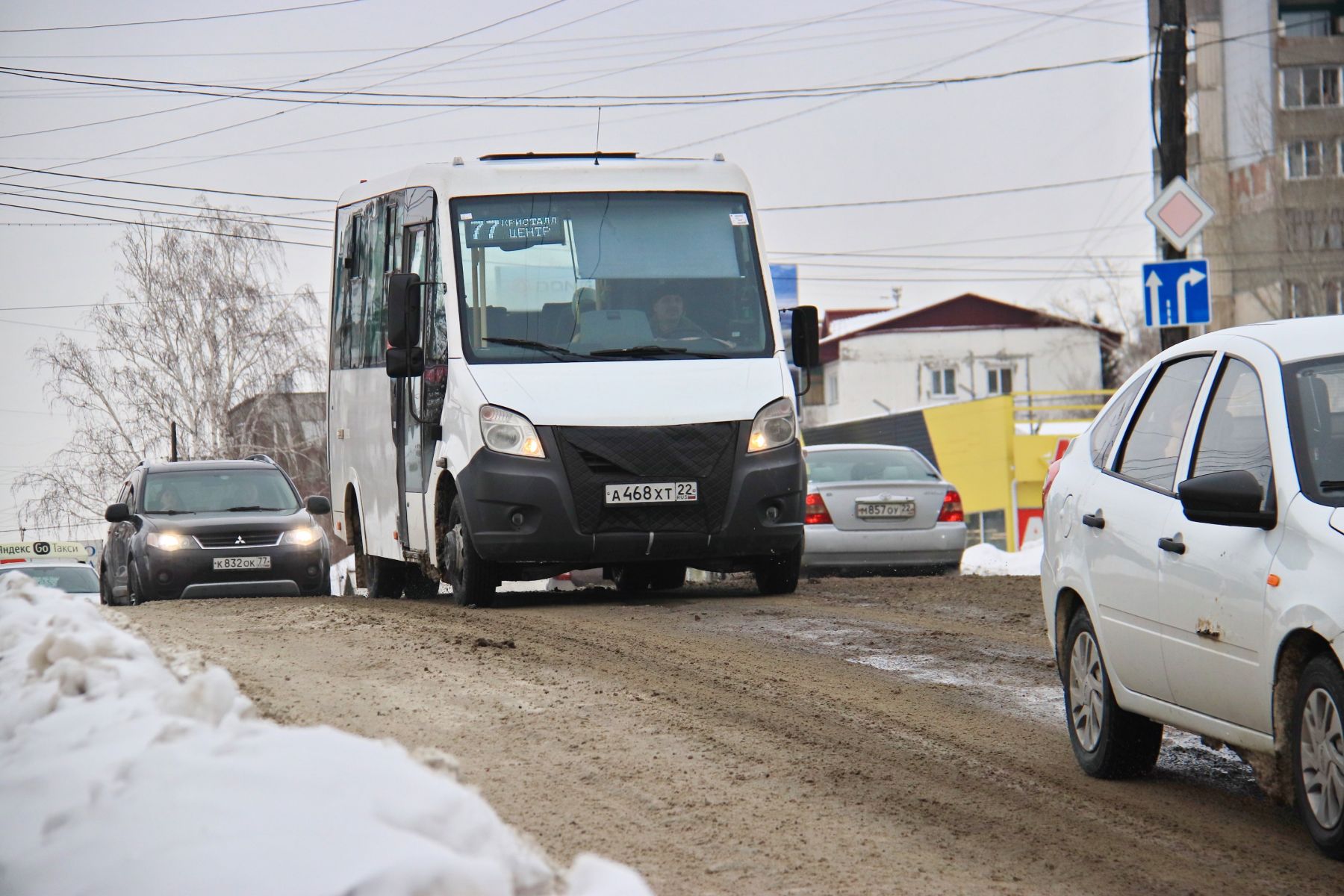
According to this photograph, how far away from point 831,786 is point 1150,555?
4.49ft

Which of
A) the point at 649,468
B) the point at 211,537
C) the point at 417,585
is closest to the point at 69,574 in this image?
the point at 211,537

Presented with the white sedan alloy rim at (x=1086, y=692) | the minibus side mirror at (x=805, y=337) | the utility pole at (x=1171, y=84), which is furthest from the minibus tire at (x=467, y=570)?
the utility pole at (x=1171, y=84)

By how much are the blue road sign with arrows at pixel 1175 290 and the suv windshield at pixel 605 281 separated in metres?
4.90

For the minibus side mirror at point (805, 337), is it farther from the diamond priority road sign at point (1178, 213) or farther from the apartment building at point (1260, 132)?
the apartment building at point (1260, 132)

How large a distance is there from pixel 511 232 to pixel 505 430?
1680mm

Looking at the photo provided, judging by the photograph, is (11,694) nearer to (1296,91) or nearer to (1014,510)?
(1014,510)

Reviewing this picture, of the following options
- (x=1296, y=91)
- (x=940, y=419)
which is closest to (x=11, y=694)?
(x=940, y=419)

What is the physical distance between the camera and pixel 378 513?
1573cm

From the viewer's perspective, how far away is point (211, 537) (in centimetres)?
1822

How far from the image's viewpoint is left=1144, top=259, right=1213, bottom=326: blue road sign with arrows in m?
16.5

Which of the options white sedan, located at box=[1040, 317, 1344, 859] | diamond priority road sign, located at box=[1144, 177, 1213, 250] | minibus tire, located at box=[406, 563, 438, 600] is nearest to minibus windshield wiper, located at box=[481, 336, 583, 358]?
minibus tire, located at box=[406, 563, 438, 600]

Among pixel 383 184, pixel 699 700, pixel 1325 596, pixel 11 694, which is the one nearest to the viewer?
pixel 11 694

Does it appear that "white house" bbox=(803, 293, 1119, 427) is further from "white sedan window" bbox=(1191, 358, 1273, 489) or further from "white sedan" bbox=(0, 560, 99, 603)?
"white sedan window" bbox=(1191, 358, 1273, 489)

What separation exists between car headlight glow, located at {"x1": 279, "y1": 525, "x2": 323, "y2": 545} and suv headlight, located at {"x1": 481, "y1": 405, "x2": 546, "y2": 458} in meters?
6.70
